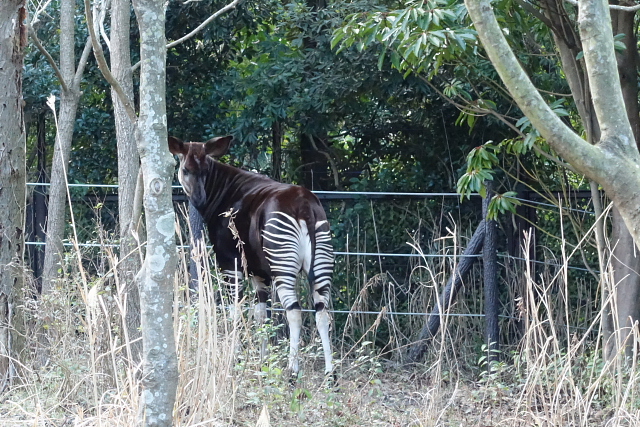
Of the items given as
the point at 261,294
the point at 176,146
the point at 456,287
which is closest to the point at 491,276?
the point at 456,287

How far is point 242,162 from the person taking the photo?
7984 millimetres

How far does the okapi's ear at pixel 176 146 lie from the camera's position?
534cm

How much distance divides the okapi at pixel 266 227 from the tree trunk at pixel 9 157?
1494mm

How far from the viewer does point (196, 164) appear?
5551 mm

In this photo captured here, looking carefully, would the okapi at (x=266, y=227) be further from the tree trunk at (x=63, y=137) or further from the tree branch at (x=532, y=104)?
the tree branch at (x=532, y=104)

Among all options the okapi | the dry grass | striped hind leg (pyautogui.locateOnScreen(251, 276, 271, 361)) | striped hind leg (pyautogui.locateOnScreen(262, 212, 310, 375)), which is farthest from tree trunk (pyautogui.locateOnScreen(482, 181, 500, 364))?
striped hind leg (pyautogui.locateOnScreen(251, 276, 271, 361))

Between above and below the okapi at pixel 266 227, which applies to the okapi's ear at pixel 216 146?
above

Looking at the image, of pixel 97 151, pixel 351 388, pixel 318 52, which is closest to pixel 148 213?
pixel 351 388

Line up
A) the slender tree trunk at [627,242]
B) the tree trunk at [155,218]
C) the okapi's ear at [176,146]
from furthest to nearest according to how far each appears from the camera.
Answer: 1. the okapi's ear at [176,146]
2. the slender tree trunk at [627,242]
3. the tree trunk at [155,218]

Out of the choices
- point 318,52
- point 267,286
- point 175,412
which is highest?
point 318,52

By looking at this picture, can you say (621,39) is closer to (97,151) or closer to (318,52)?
(318,52)

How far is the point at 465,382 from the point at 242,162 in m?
3.70

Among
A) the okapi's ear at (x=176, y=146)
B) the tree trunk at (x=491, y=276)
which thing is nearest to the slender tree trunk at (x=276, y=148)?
the okapi's ear at (x=176, y=146)

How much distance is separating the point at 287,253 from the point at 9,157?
206cm
